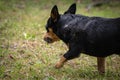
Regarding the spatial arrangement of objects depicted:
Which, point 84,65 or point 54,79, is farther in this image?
point 84,65

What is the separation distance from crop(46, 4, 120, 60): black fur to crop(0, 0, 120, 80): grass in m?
0.65

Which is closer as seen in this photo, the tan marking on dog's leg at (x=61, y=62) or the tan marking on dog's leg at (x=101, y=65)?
the tan marking on dog's leg at (x=61, y=62)

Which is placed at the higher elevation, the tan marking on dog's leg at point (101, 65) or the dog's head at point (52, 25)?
the dog's head at point (52, 25)

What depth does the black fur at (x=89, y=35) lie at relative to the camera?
6180 mm

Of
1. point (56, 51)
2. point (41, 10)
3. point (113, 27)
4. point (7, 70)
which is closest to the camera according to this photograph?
point (113, 27)

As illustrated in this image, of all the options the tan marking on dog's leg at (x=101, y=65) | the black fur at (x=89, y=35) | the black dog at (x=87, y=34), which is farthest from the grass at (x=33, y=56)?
the black fur at (x=89, y=35)

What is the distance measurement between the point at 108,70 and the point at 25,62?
6.81 ft

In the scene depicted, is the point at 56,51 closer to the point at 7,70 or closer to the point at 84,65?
the point at 84,65

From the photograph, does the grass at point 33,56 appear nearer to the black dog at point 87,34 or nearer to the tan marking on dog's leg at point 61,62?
the tan marking on dog's leg at point 61,62

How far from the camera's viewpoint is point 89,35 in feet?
20.8

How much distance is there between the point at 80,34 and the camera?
21.2ft

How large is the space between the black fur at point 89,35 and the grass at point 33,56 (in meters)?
0.65

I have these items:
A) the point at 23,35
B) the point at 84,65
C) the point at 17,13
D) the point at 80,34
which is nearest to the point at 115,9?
the point at 17,13

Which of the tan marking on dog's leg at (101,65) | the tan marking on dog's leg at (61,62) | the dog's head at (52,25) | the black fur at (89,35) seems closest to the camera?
the black fur at (89,35)
